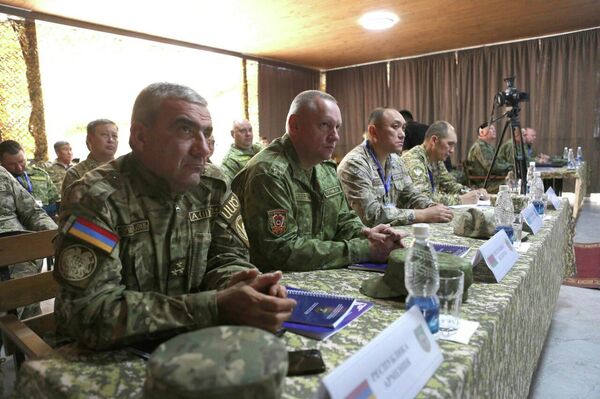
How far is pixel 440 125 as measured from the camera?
3.09 metres

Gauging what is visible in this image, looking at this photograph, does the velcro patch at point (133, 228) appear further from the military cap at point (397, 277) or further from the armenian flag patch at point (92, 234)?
the military cap at point (397, 277)

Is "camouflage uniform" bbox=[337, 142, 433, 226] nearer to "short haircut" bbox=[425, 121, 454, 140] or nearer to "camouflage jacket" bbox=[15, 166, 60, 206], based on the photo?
"short haircut" bbox=[425, 121, 454, 140]

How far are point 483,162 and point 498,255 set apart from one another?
4.60m

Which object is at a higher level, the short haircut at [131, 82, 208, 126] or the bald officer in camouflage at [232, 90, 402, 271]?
the short haircut at [131, 82, 208, 126]

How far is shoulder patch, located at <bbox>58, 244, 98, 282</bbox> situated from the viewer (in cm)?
84

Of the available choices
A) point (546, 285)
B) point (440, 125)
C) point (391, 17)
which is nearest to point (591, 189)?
point (391, 17)

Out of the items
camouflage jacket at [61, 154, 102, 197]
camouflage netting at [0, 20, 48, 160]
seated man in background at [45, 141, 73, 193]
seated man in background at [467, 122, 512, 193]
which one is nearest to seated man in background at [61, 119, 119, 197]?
camouflage jacket at [61, 154, 102, 197]

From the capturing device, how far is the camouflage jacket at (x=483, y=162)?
17.8ft

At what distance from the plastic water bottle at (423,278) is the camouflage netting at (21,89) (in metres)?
5.37

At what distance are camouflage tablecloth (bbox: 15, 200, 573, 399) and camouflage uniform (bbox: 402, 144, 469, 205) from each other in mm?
1288

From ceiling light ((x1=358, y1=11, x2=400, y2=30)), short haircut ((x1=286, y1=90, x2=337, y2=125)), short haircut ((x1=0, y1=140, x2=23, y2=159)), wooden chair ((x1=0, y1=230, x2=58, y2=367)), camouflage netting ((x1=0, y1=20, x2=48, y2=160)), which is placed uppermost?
ceiling light ((x1=358, y1=11, x2=400, y2=30))

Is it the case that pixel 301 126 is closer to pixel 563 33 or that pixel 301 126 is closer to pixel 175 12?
pixel 175 12

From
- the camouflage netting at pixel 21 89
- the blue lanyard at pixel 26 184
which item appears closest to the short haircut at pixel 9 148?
the blue lanyard at pixel 26 184

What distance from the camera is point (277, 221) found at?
4.64 ft
